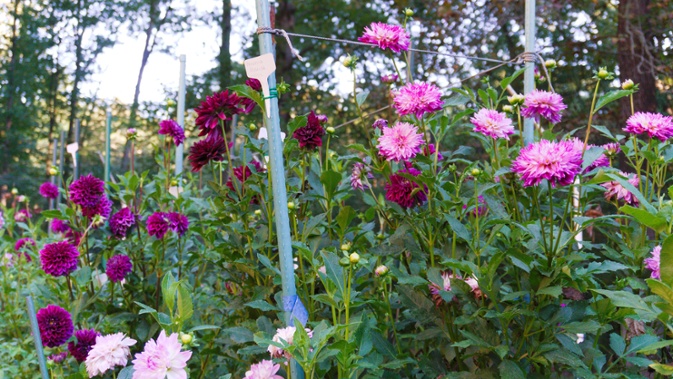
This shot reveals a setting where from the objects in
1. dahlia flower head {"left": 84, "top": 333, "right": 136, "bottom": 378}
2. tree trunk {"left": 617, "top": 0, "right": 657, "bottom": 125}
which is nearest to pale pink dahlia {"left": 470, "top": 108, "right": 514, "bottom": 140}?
dahlia flower head {"left": 84, "top": 333, "right": 136, "bottom": 378}

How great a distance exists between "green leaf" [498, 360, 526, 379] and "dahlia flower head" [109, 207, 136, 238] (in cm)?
115

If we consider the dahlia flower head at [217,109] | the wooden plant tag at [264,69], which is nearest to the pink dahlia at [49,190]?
the dahlia flower head at [217,109]

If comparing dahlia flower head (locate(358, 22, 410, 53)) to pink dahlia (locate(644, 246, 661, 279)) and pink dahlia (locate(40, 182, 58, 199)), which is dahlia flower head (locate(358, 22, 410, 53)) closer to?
pink dahlia (locate(644, 246, 661, 279))

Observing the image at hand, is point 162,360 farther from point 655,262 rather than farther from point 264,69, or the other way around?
point 655,262

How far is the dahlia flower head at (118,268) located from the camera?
5.70 ft

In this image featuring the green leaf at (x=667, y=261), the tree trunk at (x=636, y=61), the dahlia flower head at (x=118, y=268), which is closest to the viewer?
the green leaf at (x=667, y=261)

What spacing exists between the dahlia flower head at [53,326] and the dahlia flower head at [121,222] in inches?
12.1

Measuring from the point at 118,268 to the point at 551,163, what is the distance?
121cm

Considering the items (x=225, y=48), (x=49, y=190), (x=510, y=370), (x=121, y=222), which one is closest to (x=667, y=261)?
(x=510, y=370)

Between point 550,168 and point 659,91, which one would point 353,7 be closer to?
point 659,91

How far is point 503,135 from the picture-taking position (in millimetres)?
1218

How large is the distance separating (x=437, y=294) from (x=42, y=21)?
13040mm

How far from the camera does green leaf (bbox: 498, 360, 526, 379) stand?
1.12m

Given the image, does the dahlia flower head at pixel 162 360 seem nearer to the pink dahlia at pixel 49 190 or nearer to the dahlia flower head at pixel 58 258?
the dahlia flower head at pixel 58 258
